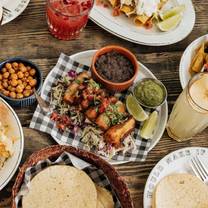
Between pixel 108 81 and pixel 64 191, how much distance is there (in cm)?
64

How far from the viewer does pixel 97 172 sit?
231cm

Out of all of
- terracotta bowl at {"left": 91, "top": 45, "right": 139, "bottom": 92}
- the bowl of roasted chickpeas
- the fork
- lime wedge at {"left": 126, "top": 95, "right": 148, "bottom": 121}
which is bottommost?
the fork

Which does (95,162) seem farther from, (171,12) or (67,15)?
(171,12)

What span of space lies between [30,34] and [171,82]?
2.73 feet

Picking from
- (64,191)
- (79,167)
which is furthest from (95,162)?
(64,191)

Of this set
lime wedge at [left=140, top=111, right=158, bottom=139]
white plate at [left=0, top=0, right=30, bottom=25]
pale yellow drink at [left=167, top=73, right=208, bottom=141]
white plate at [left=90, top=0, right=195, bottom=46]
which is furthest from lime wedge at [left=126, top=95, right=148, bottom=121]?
white plate at [left=0, top=0, right=30, bottom=25]

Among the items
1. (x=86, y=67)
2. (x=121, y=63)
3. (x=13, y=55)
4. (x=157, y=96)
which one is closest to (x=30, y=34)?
(x=13, y=55)

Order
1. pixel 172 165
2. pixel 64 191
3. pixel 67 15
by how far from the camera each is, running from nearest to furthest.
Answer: pixel 64 191 < pixel 172 165 < pixel 67 15

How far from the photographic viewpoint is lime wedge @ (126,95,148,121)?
8.38 ft

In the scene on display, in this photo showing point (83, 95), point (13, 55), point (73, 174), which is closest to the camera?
point (73, 174)

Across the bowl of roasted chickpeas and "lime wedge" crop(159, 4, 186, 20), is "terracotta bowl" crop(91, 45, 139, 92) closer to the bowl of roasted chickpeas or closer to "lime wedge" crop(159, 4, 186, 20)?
the bowl of roasted chickpeas

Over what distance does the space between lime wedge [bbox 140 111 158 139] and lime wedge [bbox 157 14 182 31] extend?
0.56 m

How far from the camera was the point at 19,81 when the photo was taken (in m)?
2.51

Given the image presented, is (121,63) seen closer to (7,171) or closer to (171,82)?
(171,82)
